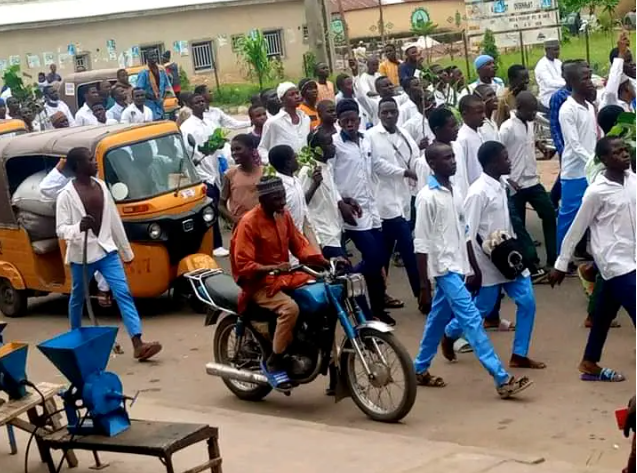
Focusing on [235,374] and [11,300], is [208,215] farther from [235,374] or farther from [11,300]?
[235,374]

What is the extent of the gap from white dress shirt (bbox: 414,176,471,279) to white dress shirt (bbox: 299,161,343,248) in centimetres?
161

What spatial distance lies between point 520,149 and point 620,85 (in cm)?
146

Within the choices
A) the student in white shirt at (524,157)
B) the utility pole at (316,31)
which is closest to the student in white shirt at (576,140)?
the student in white shirt at (524,157)

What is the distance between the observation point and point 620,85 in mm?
12289

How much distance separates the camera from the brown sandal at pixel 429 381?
29.0 ft

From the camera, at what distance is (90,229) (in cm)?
998

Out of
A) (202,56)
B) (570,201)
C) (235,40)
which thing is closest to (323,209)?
(570,201)

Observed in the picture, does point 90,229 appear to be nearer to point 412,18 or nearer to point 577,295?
point 577,295

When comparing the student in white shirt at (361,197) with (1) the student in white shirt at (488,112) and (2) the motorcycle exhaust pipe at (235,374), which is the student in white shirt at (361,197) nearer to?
(1) the student in white shirt at (488,112)

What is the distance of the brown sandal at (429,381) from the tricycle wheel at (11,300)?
4.97 metres

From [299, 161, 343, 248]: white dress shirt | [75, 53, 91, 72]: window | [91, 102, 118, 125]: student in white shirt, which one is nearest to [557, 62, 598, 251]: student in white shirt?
[299, 161, 343, 248]: white dress shirt

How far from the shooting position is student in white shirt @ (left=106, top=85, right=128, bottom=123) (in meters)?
18.4

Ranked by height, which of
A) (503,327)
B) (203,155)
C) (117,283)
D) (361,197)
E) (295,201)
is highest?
(295,201)

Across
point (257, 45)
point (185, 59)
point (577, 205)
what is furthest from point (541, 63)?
point (185, 59)
